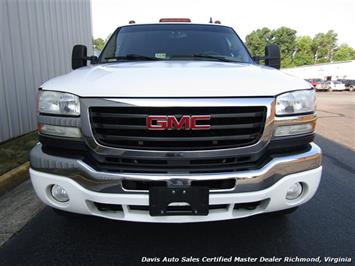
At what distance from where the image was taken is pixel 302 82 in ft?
7.98

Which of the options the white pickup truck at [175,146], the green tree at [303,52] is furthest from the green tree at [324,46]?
the white pickup truck at [175,146]

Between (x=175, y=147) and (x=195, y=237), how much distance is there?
948 mm

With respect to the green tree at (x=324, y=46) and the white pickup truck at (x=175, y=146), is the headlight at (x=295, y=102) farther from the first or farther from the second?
the green tree at (x=324, y=46)

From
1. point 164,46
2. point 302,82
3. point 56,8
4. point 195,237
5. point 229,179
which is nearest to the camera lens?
point 229,179

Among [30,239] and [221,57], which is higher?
[221,57]

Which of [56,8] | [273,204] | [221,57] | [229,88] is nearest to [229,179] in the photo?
[273,204]

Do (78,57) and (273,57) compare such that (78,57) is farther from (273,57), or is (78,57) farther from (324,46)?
(324,46)

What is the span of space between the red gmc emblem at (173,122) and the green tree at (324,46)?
366ft

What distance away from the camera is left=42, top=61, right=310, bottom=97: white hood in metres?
2.07

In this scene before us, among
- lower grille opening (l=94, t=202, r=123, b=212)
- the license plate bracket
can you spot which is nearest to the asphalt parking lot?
lower grille opening (l=94, t=202, r=123, b=212)

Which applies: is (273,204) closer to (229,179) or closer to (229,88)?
(229,179)

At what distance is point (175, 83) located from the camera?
Result: 2.13 metres

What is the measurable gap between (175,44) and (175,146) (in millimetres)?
1740

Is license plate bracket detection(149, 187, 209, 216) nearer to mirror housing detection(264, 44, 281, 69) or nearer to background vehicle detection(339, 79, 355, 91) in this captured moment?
mirror housing detection(264, 44, 281, 69)
